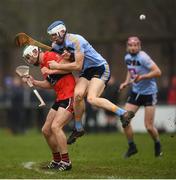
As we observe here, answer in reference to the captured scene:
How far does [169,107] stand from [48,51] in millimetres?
14196

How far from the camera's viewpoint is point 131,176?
511 inches

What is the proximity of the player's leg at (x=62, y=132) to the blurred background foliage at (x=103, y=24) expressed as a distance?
12.8 meters

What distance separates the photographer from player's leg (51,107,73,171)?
13.6m

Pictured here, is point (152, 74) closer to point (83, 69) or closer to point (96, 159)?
point (96, 159)

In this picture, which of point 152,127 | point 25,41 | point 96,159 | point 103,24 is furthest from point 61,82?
point 103,24

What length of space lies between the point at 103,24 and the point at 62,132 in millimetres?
24398

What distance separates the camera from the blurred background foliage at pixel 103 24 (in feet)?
98.6

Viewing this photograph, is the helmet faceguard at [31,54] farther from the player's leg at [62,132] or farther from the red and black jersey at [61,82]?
the player's leg at [62,132]

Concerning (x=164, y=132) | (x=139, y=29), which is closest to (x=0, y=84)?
(x=139, y=29)

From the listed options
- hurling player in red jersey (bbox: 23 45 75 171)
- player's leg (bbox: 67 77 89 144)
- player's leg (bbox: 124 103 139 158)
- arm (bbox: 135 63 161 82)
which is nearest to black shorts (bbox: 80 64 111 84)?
player's leg (bbox: 67 77 89 144)

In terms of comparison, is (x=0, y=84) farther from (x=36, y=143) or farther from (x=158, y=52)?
(x=36, y=143)

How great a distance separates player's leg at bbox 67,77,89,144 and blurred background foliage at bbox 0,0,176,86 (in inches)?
482

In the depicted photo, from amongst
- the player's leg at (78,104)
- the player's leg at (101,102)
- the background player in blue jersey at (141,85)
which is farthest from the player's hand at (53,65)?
the background player in blue jersey at (141,85)

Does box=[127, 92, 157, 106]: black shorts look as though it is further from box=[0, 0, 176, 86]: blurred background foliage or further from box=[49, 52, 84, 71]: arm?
box=[0, 0, 176, 86]: blurred background foliage
